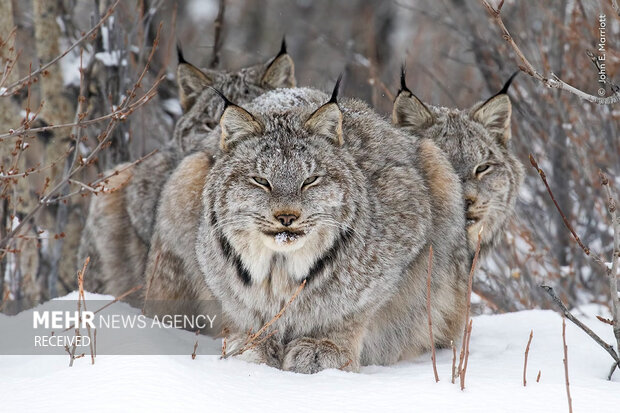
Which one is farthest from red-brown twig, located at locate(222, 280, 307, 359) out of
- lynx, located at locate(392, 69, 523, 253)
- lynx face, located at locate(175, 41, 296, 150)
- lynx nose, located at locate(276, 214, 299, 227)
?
lynx face, located at locate(175, 41, 296, 150)

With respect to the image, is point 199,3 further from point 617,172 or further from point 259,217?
point 259,217

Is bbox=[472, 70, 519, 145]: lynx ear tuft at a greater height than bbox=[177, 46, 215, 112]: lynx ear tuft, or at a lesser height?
lesser

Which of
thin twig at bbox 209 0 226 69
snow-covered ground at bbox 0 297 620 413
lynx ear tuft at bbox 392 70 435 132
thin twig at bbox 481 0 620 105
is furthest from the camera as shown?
thin twig at bbox 209 0 226 69

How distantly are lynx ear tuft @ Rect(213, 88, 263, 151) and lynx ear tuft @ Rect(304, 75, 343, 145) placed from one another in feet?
0.98

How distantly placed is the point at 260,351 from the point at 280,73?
286 centimetres

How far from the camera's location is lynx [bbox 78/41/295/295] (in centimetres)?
616

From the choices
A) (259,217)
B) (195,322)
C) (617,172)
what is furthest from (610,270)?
(617,172)

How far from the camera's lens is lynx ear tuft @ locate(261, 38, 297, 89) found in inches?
262

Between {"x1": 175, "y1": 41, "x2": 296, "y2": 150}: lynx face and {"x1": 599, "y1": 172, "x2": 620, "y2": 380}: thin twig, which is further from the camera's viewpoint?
{"x1": 175, "y1": 41, "x2": 296, "y2": 150}: lynx face

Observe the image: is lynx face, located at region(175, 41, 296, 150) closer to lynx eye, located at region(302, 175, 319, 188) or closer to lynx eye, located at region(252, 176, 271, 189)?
lynx eye, located at region(252, 176, 271, 189)

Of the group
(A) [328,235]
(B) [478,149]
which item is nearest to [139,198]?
(A) [328,235]

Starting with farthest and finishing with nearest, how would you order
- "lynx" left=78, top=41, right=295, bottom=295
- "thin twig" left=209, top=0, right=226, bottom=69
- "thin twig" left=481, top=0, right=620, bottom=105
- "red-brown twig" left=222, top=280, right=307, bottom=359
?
"thin twig" left=209, top=0, right=226, bottom=69, "lynx" left=78, top=41, right=295, bottom=295, "red-brown twig" left=222, top=280, right=307, bottom=359, "thin twig" left=481, top=0, right=620, bottom=105

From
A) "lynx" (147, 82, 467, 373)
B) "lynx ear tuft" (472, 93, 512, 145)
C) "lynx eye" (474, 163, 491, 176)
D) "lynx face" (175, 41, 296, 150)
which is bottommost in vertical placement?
"lynx" (147, 82, 467, 373)

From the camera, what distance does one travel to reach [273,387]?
3.99m
